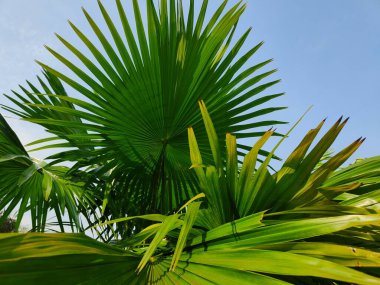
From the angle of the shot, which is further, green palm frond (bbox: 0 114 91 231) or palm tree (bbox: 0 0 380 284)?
green palm frond (bbox: 0 114 91 231)

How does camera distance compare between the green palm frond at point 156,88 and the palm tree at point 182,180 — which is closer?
the palm tree at point 182,180

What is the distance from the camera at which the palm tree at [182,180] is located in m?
0.66

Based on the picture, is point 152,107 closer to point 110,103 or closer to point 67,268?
point 110,103

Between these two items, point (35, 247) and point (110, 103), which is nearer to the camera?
point (35, 247)

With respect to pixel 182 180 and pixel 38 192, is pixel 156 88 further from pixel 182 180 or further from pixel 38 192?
pixel 38 192

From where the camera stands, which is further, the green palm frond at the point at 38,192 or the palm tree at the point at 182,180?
the green palm frond at the point at 38,192

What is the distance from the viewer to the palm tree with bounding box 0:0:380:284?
0.66 m

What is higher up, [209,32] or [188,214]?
[209,32]

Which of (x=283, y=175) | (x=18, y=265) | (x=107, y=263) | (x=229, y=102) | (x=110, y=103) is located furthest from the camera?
(x=229, y=102)

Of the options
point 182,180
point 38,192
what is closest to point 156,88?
point 182,180

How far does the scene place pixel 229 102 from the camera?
1692mm

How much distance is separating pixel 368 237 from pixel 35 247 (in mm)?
669

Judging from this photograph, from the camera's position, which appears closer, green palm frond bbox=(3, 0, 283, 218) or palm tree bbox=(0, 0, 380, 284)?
palm tree bbox=(0, 0, 380, 284)

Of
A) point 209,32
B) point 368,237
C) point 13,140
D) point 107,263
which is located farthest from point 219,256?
point 13,140
